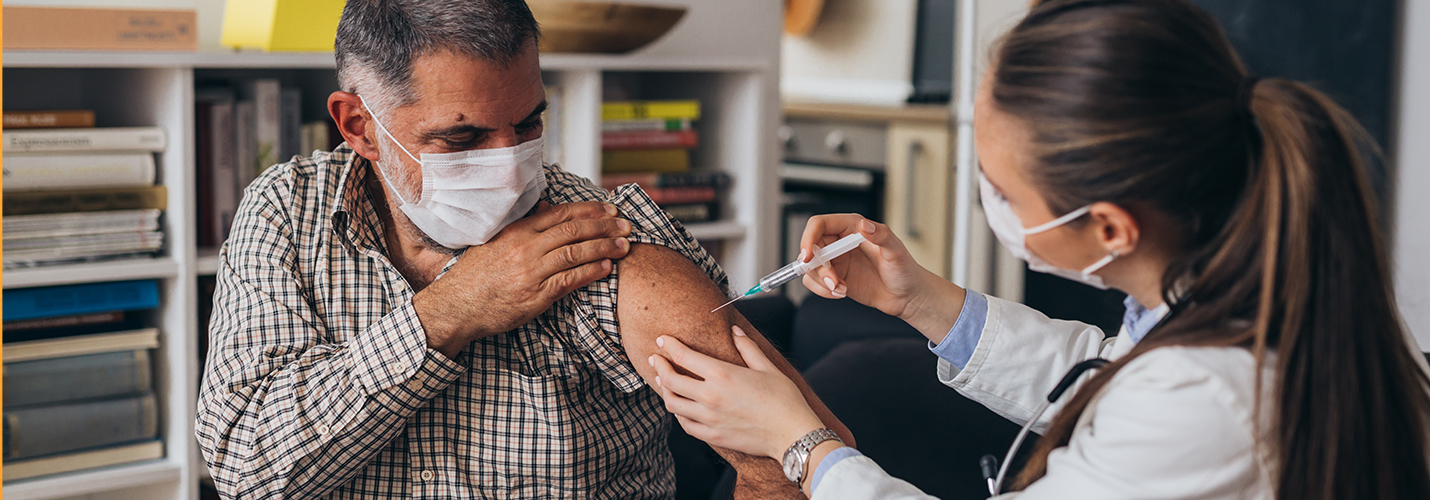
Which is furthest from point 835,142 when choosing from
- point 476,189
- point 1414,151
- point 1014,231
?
point 1014,231

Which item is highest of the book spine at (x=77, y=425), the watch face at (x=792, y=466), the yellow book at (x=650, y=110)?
the yellow book at (x=650, y=110)

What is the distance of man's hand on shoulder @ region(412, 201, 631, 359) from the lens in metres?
1.19

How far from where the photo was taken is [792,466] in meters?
1.02

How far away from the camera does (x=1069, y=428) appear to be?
3.11 feet

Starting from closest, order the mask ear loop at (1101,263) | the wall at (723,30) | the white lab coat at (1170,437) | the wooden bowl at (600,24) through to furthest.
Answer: the white lab coat at (1170,437)
the mask ear loop at (1101,263)
the wooden bowl at (600,24)
the wall at (723,30)

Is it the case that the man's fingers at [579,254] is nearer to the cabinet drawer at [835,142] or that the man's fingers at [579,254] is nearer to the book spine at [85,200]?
the book spine at [85,200]

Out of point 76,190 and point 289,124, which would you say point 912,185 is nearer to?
point 289,124

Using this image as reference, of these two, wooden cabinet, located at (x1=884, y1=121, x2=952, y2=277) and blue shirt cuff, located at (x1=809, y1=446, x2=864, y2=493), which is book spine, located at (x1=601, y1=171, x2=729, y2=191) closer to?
wooden cabinet, located at (x1=884, y1=121, x2=952, y2=277)

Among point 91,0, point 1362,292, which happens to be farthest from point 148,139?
point 1362,292

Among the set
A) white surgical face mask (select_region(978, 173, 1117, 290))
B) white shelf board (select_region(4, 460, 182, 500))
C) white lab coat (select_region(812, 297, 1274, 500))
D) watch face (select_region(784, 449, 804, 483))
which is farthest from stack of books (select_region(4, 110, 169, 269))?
white lab coat (select_region(812, 297, 1274, 500))

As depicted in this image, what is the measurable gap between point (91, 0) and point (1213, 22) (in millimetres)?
2059

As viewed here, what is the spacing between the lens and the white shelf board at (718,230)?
257 cm

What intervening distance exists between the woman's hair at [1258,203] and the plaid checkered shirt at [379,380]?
0.59 meters

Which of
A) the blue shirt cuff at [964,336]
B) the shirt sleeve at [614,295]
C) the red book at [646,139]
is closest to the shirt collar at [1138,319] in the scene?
the blue shirt cuff at [964,336]
